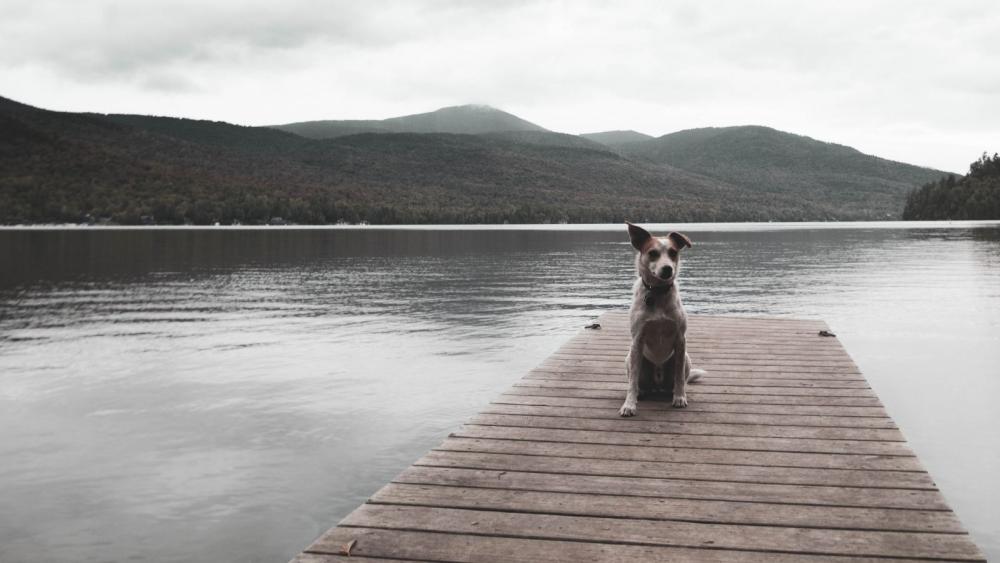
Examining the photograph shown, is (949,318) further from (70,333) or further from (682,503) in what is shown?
(70,333)

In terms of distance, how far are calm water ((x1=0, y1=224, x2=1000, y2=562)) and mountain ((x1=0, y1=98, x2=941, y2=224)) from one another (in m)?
89.9

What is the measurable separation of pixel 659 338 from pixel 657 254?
0.84m

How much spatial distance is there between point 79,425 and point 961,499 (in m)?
10.1

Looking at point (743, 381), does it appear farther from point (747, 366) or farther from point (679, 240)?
point (679, 240)

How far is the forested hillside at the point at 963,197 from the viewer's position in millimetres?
141125

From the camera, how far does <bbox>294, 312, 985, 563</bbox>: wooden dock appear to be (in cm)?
402

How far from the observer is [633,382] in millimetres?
6828

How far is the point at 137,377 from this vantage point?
12.5 metres

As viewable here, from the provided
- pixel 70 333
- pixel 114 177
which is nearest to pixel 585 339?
pixel 70 333

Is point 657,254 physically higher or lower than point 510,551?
higher

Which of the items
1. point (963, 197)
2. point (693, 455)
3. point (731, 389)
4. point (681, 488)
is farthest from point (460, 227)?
point (681, 488)

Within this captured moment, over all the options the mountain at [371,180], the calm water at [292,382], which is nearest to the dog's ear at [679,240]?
the calm water at [292,382]

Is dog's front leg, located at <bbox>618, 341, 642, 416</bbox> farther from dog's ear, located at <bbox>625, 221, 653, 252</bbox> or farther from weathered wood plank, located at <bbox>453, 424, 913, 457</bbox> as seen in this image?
dog's ear, located at <bbox>625, 221, 653, 252</bbox>

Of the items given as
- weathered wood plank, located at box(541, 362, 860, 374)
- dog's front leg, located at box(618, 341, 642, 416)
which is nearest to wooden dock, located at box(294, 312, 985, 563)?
dog's front leg, located at box(618, 341, 642, 416)
